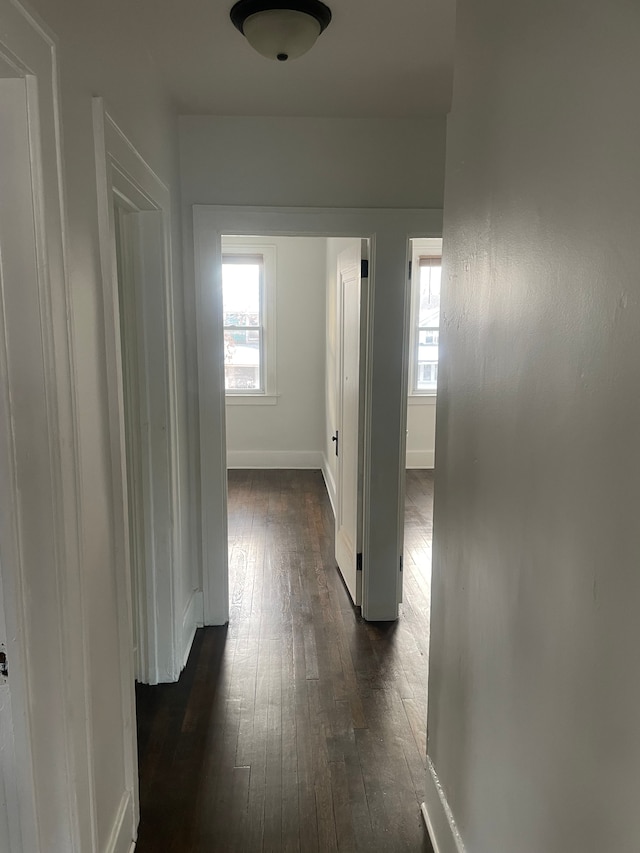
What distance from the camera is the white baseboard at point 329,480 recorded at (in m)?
5.48

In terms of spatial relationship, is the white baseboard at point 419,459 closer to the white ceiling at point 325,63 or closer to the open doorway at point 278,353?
the open doorway at point 278,353

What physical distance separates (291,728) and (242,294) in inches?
194

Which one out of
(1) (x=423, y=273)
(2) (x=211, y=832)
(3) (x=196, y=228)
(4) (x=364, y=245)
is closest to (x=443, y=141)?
(4) (x=364, y=245)

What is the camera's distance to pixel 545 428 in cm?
111

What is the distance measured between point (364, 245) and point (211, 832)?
8.57 feet

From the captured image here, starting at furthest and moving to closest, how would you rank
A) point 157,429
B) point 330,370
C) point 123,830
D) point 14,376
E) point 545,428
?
point 330,370
point 157,429
point 123,830
point 14,376
point 545,428

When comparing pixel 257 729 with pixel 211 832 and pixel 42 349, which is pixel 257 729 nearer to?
pixel 211 832

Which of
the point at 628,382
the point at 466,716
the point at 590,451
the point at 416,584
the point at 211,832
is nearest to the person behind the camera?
the point at 628,382

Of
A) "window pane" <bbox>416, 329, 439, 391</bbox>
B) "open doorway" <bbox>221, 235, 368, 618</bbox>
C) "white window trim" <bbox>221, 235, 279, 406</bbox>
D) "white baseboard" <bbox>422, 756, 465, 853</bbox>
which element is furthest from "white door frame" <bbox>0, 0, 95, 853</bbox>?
"window pane" <bbox>416, 329, 439, 391</bbox>

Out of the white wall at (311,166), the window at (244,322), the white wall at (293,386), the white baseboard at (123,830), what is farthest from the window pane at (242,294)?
the white baseboard at (123,830)

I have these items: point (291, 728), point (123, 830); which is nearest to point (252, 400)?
point (291, 728)

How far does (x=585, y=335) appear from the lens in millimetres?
954

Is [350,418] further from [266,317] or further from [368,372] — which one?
[266,317]

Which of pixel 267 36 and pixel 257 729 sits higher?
pixel 267 36
